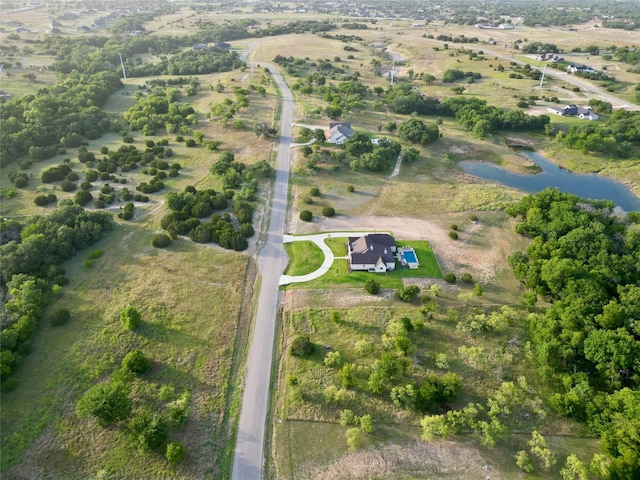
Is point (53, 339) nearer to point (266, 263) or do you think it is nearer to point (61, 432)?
point (61, 432)

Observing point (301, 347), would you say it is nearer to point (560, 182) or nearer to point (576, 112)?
point (560, 182)

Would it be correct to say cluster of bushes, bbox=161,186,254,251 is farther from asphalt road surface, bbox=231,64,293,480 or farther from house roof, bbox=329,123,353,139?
house roof, bbox=329,123,353,139

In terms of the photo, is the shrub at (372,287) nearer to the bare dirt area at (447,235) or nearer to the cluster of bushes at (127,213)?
the bare dirt area at (447,235)

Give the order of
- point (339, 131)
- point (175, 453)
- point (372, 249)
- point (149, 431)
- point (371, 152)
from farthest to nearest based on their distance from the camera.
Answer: point (339, 131), point (371, 152), point (372, 249), point (149, 431), point (175, 453)

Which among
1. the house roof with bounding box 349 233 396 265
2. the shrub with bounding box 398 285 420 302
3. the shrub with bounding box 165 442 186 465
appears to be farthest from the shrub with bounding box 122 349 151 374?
the shrub with bounding box 398 285 420 302

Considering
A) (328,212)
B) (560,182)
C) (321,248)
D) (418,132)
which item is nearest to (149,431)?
(321,248)

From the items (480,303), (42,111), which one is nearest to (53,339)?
(480,303)
